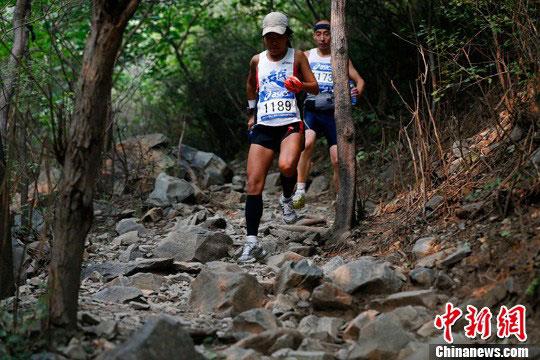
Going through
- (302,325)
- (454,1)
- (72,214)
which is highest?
(454,1)

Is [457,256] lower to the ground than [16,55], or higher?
lower

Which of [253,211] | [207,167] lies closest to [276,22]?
A: [253,211]

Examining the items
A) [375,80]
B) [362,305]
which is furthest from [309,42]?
[362,305]

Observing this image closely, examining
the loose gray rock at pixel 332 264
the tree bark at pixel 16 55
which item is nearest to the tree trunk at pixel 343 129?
the loose gray rock at pixel 332 264

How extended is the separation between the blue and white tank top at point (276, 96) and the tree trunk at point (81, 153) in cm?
254

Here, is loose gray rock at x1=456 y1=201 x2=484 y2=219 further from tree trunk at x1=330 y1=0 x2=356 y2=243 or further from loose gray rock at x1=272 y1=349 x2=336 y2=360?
loose gray rock at x1=272 y1=349 x2=336 y2=360

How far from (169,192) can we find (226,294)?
4960mm

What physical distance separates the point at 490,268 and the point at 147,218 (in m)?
5.33

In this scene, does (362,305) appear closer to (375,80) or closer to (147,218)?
(147,218)

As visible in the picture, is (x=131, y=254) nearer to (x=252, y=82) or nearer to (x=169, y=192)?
(x=252, y=82)

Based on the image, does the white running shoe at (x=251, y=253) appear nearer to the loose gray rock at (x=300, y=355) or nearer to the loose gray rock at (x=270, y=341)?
the loose gray rock at (x=270, y=341)

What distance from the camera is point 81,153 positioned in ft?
14.0

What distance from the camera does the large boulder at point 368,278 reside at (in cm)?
516

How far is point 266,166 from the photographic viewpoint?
6.73 metres
